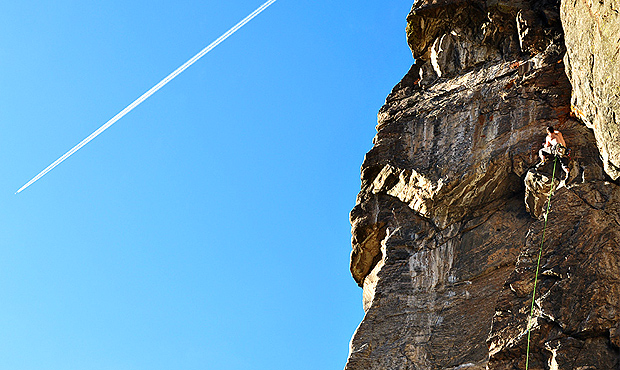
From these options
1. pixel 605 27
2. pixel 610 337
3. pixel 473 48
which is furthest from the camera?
pixel 473 48

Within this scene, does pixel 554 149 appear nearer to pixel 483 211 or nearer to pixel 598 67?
pixel 598 67

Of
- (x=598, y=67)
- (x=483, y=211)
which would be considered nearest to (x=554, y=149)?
(x=598, y=67)

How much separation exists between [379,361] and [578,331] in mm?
4818

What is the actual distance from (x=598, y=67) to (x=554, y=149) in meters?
2.06

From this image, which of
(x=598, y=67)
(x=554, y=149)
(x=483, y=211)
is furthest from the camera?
(x=483, y=211)

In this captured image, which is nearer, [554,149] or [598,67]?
[598,67]

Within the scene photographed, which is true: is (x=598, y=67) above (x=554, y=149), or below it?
above

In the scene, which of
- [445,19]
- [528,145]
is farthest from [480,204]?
[445,19]

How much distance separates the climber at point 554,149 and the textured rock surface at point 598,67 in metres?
0.68

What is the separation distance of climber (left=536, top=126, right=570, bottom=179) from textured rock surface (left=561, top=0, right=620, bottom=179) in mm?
683

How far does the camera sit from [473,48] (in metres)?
19.9

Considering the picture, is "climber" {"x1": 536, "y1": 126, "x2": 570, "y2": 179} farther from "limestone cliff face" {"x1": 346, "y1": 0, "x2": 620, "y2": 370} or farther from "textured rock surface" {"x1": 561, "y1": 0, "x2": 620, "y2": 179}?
"textured rock surface" {"x1": 561, "y1": 0, "x2": 620, "y2": 179}

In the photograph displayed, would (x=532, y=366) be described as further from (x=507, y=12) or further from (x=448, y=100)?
(x=507, y=12)

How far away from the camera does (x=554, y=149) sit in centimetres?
1543
